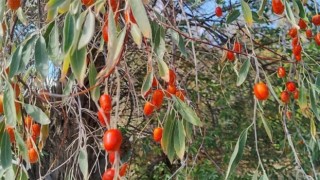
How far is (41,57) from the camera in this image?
3.13ft

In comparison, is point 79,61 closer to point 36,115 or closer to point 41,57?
point 41,57

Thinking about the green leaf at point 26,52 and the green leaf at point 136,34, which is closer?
the green leaf at point 136,34

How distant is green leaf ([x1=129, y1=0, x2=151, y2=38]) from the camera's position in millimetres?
736

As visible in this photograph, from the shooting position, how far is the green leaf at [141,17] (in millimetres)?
736

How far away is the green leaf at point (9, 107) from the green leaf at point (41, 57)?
8cm

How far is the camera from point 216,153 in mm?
2756

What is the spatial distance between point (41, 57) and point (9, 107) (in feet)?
0.36

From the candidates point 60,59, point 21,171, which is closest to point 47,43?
point 60,59

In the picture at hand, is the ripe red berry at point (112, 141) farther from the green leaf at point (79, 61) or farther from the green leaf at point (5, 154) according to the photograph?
the green leaf at point (5, 154)

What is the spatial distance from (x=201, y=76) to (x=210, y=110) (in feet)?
0.60

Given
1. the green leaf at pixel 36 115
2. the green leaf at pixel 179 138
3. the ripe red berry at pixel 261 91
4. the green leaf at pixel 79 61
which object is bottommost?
the green leaf at pixel 179 138

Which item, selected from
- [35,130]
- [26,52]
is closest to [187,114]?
[26,52]

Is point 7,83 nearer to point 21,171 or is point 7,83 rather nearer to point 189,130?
point 21,171

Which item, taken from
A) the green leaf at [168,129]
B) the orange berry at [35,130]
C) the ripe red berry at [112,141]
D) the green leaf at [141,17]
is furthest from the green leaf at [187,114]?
the orange berry at [35,130]
